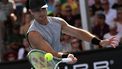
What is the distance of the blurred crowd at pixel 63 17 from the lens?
33.3 ft

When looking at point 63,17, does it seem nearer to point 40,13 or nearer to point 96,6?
point 96,6

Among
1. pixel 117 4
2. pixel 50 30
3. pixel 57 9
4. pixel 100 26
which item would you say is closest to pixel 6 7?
pixel 57 9

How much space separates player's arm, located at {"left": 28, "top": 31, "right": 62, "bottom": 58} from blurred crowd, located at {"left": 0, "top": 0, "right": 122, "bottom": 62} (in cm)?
352

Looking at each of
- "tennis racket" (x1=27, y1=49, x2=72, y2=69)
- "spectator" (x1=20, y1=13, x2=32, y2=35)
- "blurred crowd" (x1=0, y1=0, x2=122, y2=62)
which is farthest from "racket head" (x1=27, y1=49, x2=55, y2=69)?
"spectator" (x1=20, y1=13, x2=32, y2=35)

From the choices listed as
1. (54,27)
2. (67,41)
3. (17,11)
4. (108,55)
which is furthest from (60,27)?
(17,11)

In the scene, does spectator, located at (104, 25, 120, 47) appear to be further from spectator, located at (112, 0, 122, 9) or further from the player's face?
the player's face

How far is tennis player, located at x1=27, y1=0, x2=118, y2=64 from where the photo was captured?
20.3 feet

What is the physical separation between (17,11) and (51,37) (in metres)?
5.40

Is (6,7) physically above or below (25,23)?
above

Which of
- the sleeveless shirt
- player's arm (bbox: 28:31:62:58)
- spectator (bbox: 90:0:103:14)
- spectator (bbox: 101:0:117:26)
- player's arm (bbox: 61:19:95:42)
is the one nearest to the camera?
player's arm (bbox: 28:31:62:58)

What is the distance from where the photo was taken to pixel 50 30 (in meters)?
6.52

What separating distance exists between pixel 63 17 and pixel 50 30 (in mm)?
4392

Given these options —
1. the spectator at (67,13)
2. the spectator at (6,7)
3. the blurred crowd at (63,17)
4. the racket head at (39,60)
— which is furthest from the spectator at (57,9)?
the racket head at (39,60)

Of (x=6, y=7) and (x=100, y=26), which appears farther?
(x=6, y=7)
